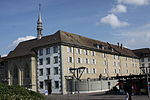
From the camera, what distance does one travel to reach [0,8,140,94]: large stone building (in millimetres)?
48312

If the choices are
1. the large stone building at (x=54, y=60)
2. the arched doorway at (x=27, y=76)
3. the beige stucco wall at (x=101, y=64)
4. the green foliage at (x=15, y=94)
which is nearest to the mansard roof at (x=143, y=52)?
the beige stucco wall at (x=101, y=64)

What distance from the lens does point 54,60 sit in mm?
49000

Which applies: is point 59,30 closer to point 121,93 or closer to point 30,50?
point 30,50

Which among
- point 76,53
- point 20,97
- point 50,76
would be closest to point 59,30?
point 76,53

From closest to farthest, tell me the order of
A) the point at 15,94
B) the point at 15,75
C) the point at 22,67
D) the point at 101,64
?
the point at 15,94 < the point at 22,67 < the point at 15,75 < the point at 101,64

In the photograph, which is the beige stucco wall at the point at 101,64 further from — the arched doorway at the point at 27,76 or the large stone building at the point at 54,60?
the arched doorway at the point at 27,76

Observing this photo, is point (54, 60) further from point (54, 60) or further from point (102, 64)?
point (102, 64)

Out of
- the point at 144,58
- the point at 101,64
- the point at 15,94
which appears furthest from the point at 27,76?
the point at 144,58

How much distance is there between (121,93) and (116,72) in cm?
3047

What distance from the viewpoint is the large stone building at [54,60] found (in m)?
48.3

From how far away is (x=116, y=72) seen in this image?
2694 inches

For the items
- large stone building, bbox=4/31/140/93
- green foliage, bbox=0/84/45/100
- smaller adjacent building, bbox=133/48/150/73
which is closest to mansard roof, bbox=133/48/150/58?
smaller adjacent building, bbox=133/48/150/73

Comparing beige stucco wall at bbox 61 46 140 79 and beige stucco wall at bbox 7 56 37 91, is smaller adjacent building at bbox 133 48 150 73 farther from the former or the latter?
beige stucco wall at bbox 7 56 37 91

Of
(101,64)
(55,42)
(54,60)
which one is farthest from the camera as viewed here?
(101,64)
